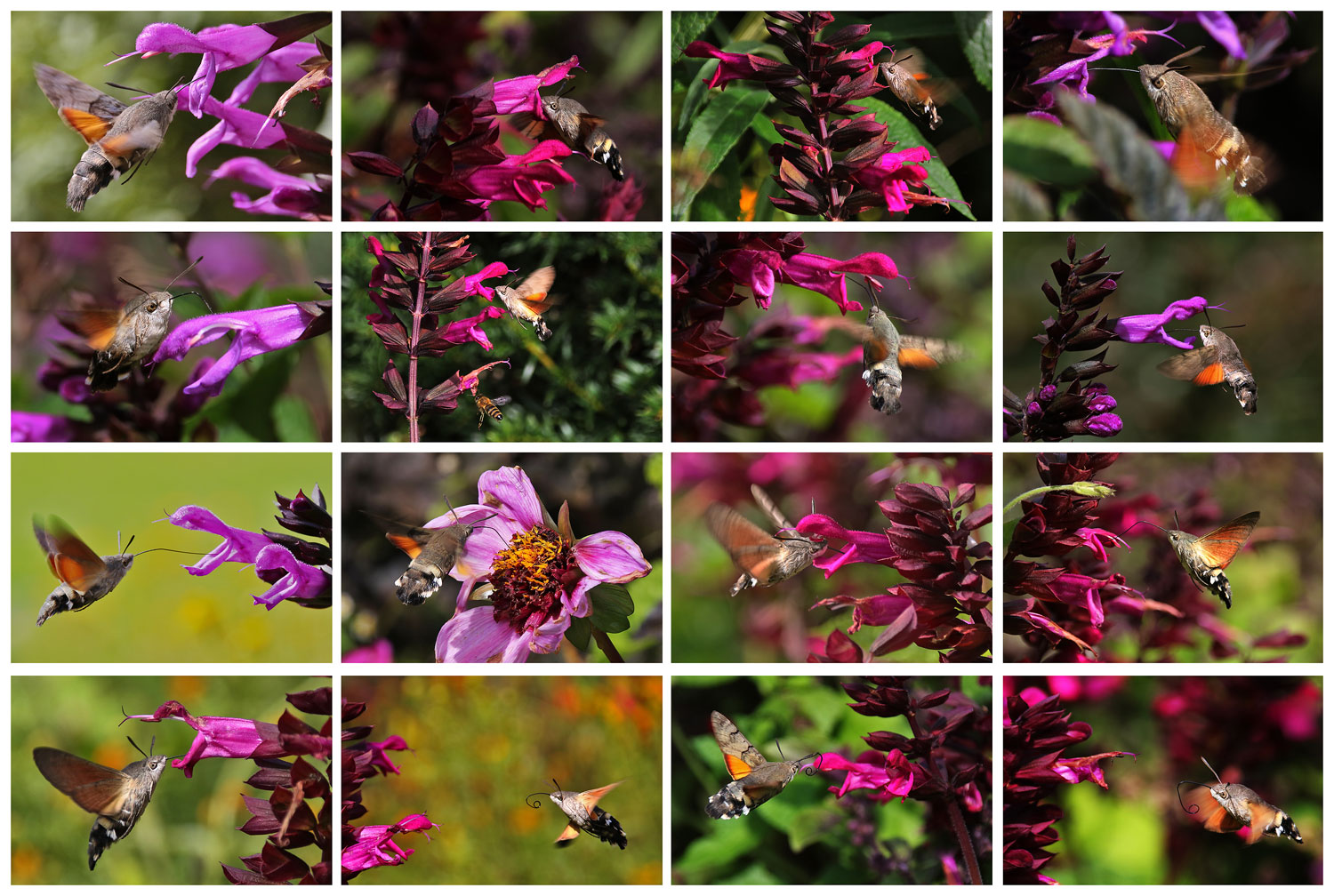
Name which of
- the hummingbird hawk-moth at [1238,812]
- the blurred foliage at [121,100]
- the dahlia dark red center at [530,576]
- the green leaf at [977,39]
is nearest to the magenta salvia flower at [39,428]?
the blurred foliage at [121,100]

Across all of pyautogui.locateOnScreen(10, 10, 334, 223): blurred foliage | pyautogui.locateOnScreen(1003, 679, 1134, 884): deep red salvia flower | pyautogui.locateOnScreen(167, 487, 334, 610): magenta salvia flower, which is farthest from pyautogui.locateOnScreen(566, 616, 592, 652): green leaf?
pyautogui.locateOnScreen(10, 10, 334, 223): blurred foliage

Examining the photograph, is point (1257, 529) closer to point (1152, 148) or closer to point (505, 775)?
point (1152, 148)

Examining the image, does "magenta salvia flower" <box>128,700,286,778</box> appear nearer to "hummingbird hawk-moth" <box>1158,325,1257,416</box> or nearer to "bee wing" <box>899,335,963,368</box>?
"bee wing" <box>899,335,963,368</box>

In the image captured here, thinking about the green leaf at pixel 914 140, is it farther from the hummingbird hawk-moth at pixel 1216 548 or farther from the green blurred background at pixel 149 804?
the green blurred background at pixel 149 804

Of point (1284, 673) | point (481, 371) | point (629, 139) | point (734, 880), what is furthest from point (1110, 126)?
point (734, 880)

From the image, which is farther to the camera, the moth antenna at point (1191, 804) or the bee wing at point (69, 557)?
the moth antenna at point (1191, 804)
